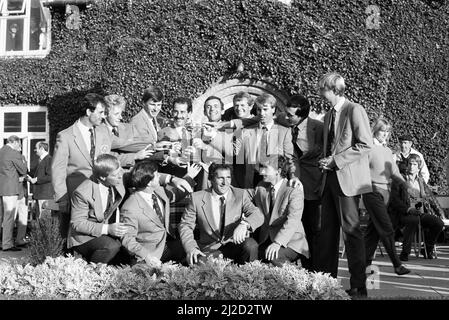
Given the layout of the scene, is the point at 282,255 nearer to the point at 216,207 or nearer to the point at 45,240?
the point at 216,207

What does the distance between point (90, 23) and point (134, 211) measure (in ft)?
36.0

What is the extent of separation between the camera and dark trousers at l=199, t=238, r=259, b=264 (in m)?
6.37

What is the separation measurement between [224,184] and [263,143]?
0.74 metres

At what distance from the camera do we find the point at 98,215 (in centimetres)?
667

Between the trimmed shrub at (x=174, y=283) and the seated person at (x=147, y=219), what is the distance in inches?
26.8

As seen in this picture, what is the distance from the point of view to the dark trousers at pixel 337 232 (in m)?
6.31

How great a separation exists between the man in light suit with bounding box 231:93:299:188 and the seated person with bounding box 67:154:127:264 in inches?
54.4

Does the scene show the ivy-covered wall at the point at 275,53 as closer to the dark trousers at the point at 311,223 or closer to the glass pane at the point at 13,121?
the glass pane at the point at 13,121

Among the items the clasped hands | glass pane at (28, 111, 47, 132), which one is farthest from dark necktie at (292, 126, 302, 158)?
glass pane at (28, 111, 47, 132)

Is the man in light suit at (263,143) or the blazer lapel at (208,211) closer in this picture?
the blazer lapel at (208,211)

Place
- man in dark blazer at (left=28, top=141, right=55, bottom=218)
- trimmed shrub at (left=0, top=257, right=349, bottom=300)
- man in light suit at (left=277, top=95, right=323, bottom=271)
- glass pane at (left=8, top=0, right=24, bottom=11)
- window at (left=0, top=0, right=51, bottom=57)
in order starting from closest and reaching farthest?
trimmed shrub at (left=0, top=257, right=349, bottom=300) < man in light suit at (left=277, top=95, right=323, bottom=271) < man in dark blazer at (left=28, top=141, right=55, bottom=218) < window at (left=0, top=0, right=51, bottom=57) < glass pane at (left=8, top=0, right=24, bottom=11)

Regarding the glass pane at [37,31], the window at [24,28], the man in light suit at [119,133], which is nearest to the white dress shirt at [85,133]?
the man in light suit at [119,133]

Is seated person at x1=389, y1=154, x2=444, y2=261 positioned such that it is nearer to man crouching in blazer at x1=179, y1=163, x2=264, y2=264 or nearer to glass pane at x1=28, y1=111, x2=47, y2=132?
man crouching in blazer at x1=179, y1=163, x2=264, y2=264

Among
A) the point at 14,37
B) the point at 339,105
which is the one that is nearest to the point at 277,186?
the point at 339,105
